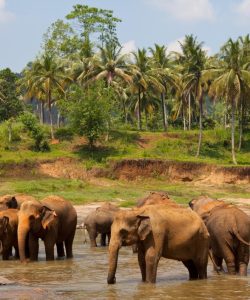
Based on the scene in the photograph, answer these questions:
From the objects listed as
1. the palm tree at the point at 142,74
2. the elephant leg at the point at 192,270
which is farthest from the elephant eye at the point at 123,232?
the palm tree at the point at 142,74

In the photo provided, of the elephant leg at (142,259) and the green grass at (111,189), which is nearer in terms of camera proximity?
the elephant leg at (142,259)

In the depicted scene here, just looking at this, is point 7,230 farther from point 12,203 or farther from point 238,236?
point 238,236

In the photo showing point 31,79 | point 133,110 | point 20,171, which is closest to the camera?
point 20,171

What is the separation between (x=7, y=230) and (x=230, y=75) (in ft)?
133

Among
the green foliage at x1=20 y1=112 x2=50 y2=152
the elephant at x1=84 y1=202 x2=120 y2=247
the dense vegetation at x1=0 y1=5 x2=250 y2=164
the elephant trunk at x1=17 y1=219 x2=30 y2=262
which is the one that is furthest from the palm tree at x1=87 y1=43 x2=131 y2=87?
the elephant trunk at x1=17 y1=219 x2=30 y2=262

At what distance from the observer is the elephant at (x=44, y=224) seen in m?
16.8

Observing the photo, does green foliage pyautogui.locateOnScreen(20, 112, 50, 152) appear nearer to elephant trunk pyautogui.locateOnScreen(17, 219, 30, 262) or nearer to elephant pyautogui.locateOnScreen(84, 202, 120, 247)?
elephant pyautogui.locateOnScreen(84, 202, 120, 247)

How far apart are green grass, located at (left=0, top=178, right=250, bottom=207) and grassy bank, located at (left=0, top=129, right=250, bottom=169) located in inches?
144

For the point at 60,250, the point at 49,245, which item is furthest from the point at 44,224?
the point at 60,250

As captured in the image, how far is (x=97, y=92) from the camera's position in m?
59.6

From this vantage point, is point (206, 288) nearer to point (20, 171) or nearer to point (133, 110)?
point (20, 171)

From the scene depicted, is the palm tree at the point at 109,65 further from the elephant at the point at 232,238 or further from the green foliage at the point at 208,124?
the elephant at the point at 232,238

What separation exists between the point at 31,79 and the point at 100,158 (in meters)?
10.8


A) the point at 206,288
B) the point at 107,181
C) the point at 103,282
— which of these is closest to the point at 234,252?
the point at 206,288
